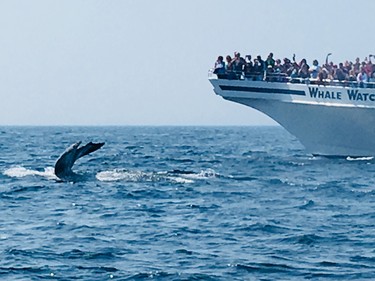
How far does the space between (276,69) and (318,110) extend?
2.28 meters

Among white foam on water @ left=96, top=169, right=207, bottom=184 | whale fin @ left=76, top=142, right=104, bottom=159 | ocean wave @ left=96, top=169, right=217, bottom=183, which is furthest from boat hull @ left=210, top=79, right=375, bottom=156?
whale fin @ left=76, top=142, right=104, bottom=159

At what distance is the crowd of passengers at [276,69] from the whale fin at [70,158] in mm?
10877

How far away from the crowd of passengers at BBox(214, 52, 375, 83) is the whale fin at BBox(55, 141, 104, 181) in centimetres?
1088

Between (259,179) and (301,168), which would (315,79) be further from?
(259,179)

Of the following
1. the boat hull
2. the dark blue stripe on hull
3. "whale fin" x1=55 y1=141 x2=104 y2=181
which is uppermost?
the dark blue stripe on hull

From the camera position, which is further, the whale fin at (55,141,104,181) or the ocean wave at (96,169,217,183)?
the ocean wave at (96,169,217,183)

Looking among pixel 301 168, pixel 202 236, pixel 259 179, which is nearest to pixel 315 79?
pixel 301 168

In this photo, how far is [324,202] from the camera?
19.2m

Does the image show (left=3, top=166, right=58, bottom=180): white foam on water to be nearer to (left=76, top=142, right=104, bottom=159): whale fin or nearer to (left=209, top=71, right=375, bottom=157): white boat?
(left=76, top=142, right=104, bottom=159): whale fin

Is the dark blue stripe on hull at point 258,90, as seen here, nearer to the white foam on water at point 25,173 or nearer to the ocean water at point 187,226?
the ocean water at point 187,226

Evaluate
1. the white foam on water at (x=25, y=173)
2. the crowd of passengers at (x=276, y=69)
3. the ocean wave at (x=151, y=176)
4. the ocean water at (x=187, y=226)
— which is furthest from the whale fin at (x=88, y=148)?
the crowd of passengers at (x=276, y=69)

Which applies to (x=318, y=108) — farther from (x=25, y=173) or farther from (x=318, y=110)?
(x=25, y=173)

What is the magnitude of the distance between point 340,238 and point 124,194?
7.02 metres

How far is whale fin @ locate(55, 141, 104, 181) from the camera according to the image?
21750 millimetres
